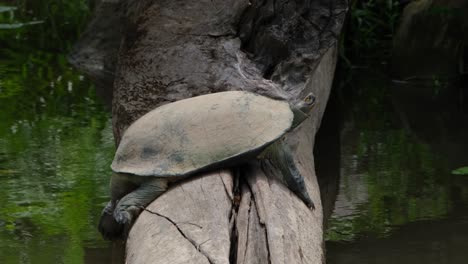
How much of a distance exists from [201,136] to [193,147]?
0.06 metres

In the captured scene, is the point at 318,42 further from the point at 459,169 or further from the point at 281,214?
the point at 281,214

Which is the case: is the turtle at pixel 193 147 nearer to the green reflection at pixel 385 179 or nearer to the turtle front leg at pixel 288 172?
the turtle front leg at pixel 288 172

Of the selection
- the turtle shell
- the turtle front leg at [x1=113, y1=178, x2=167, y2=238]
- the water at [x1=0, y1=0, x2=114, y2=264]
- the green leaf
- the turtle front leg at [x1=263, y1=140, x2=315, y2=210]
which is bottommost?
the water at [x1=0, y1=0, x2=114, y2=264]

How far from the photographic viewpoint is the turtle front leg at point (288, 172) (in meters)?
3.76

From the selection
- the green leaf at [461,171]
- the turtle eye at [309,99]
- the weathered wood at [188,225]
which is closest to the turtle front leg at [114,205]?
the weathered wood at [188,225]

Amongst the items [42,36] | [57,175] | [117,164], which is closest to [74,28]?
[42,36]

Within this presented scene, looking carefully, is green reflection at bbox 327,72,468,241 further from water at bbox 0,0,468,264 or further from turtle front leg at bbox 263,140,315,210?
turtle front leg at bbox 263,140,315,210

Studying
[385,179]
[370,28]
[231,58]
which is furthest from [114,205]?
[370,28]

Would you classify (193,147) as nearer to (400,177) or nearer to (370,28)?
(400,177)

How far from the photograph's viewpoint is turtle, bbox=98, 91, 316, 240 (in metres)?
3.66

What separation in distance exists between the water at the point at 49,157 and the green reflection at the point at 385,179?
4.42 feet

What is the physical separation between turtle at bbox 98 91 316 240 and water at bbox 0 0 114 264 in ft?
→ 1.93

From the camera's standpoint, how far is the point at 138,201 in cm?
368

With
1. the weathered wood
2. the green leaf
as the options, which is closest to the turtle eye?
the weathered wood
